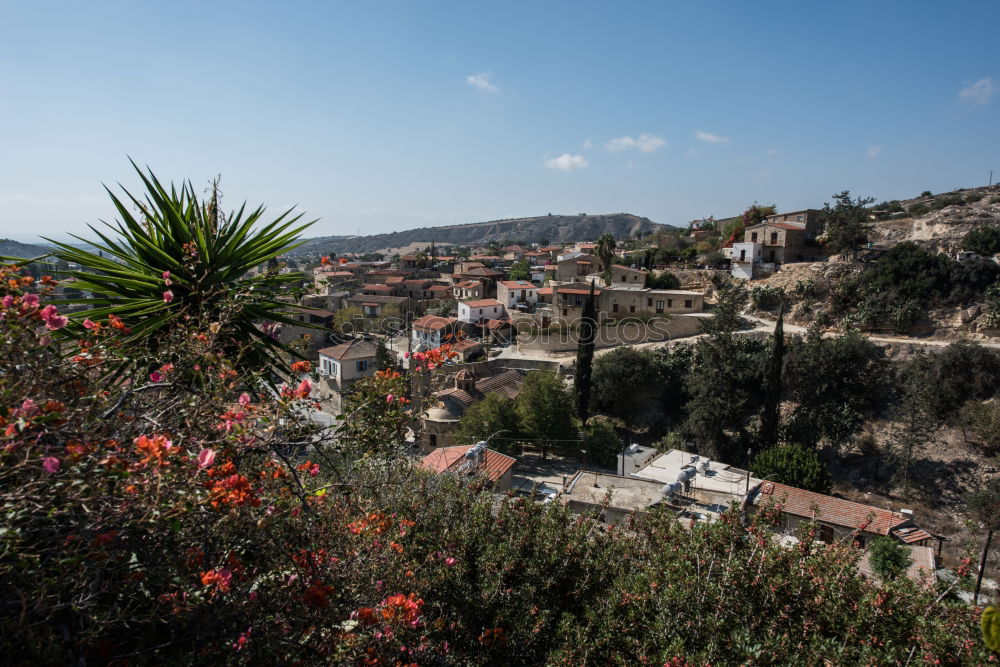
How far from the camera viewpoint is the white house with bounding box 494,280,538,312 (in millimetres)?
46094

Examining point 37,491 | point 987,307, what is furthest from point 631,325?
point 37,491

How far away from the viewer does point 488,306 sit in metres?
44.9

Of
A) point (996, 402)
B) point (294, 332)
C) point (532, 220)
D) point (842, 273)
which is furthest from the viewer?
point (532, 220)

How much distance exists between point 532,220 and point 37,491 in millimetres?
199273

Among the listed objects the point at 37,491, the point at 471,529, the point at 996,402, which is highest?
the point at 37,491

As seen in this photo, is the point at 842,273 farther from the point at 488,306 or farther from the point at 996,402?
the point at 488,306

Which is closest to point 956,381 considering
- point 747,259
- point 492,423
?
point 747,259

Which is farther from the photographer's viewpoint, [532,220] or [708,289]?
[532,220]

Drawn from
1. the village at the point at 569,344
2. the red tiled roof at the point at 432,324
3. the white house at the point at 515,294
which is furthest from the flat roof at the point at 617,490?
the white house at the point at 515,294

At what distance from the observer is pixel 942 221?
38.9m

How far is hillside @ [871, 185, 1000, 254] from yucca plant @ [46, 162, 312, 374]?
42.1m

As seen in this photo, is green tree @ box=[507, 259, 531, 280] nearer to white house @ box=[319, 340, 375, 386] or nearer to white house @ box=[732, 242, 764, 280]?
white house @ box=[732, 242, 764, 280]

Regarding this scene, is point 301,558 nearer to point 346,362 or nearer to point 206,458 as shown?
point 206,458

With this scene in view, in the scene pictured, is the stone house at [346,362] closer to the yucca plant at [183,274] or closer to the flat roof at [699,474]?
the flat roof at [699,474]
